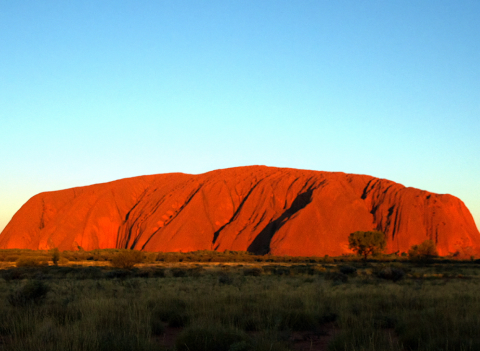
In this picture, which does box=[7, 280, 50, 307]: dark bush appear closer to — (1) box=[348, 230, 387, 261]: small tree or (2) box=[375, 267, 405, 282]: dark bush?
(2) box=[375, 267, 405, 282]: dark bush

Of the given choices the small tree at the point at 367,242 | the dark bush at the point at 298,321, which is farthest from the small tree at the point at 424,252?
the dark bush at the point at 298,321

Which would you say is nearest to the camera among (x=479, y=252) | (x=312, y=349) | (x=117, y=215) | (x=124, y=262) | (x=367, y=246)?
(x=312, y=349)

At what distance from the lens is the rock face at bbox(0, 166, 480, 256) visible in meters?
57.5

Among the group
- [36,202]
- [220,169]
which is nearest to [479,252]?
[220,169]

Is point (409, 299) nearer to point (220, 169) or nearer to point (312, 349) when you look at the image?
point (312, 349)

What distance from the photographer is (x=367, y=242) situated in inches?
1925

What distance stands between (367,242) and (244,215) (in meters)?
21.4

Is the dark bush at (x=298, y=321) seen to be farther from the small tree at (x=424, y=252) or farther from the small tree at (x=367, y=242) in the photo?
the small tree at (x=367, y=242)

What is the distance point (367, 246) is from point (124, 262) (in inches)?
1210

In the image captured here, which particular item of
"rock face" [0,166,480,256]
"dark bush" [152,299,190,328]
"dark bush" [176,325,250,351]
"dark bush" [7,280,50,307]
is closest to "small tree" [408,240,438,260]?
"rock face" [0,166,480,256]

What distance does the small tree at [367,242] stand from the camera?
161 ft

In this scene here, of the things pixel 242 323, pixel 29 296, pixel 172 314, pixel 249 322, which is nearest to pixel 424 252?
pixel 172 314

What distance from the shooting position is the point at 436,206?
6059 centimetres

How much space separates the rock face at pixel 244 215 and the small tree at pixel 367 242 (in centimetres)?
571
